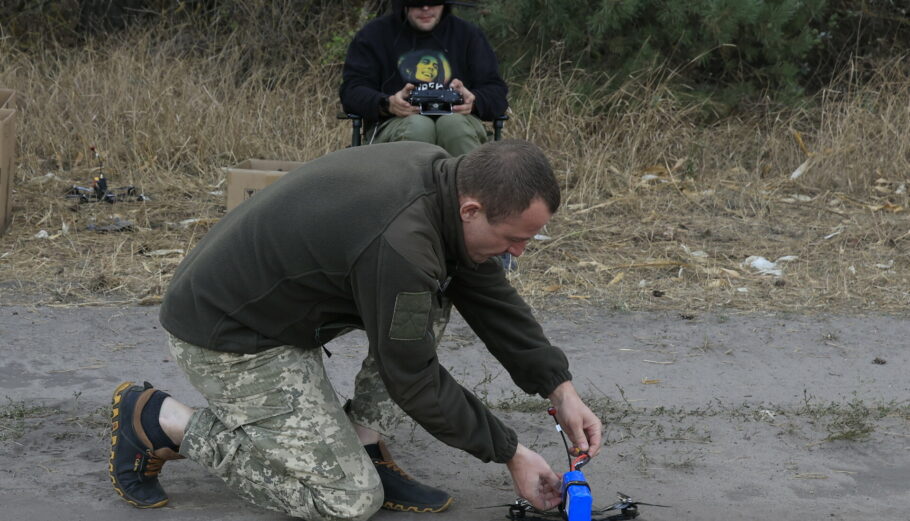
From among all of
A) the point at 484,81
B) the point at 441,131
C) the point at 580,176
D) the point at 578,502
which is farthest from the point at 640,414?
the point at 580,176

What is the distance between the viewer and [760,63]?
353 inches

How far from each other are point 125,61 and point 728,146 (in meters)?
4.90

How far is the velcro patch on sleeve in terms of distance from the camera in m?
2.91

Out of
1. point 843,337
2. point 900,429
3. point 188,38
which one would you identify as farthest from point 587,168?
point 188,38

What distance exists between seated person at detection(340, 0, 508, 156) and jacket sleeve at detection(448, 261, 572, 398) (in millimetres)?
2656

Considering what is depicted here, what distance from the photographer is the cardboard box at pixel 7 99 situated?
6.84 meters

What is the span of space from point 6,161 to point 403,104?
2.37m

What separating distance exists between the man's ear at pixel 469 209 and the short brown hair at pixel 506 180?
0.01 m

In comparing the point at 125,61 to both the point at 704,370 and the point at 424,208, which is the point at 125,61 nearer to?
the point at 704,370

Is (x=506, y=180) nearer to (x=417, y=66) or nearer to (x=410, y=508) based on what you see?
(x=410, y=508)

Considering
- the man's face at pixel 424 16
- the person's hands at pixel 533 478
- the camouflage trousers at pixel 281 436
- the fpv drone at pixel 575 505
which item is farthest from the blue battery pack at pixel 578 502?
the man's face at pixel 424 16

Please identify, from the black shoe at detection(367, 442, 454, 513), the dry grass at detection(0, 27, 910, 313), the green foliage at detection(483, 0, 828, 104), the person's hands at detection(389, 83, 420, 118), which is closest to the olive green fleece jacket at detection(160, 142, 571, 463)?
the black shoe at detection(367, 442, 454, 513)

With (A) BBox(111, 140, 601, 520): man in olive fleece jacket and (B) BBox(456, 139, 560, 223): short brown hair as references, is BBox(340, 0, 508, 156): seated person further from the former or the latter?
(B) BBox(456, 139, 560, 223): short brown hair

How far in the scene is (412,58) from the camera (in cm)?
621
